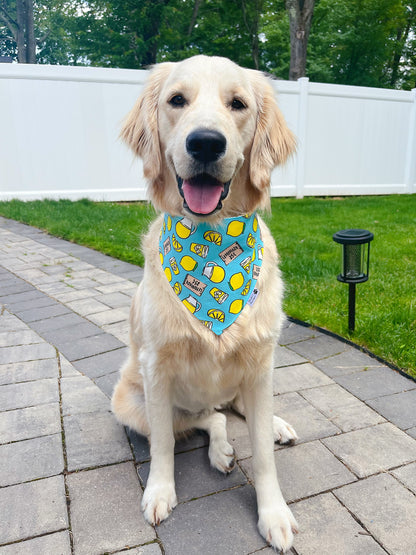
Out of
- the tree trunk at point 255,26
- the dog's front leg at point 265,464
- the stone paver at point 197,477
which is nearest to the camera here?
the dog's front leg at point 265,464

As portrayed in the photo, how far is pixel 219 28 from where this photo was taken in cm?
2133

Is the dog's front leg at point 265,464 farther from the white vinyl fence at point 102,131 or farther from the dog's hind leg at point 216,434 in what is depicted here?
the white vinyl fence at point 102,131

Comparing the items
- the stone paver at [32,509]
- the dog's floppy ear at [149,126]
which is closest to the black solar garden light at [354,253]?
the dog's floppy ear at [149,126]

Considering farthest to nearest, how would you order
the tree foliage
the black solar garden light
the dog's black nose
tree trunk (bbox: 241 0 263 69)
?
tree trunk (bbox: 241 0 263 69)
the tree foliage
the black solar garden light
the dog's black nose

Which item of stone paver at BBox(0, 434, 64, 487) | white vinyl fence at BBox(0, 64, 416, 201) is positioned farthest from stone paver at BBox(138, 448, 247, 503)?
white vinyl fence at BBox(0, 64, 416, 201)

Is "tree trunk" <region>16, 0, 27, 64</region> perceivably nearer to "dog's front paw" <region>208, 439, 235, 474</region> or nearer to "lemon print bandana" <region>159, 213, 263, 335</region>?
"lemon print bandana" <region>159, 213, 263, 335</region>

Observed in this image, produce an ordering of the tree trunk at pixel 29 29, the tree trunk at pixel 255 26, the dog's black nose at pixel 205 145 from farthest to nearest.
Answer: the tree trunk at pixel 255 26, the tree trunk at pixel 29 29, the dog's black nose at pixel 205 145

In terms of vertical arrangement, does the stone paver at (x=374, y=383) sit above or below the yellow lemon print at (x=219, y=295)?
below

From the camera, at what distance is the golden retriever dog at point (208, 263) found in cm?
168

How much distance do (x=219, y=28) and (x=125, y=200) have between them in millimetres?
16258

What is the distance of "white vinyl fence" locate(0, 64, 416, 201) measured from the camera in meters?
8.44

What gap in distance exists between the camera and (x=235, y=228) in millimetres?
1860

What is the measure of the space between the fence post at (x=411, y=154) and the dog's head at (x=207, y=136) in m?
10.4

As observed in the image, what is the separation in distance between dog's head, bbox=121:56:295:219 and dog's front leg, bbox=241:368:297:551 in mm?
780
